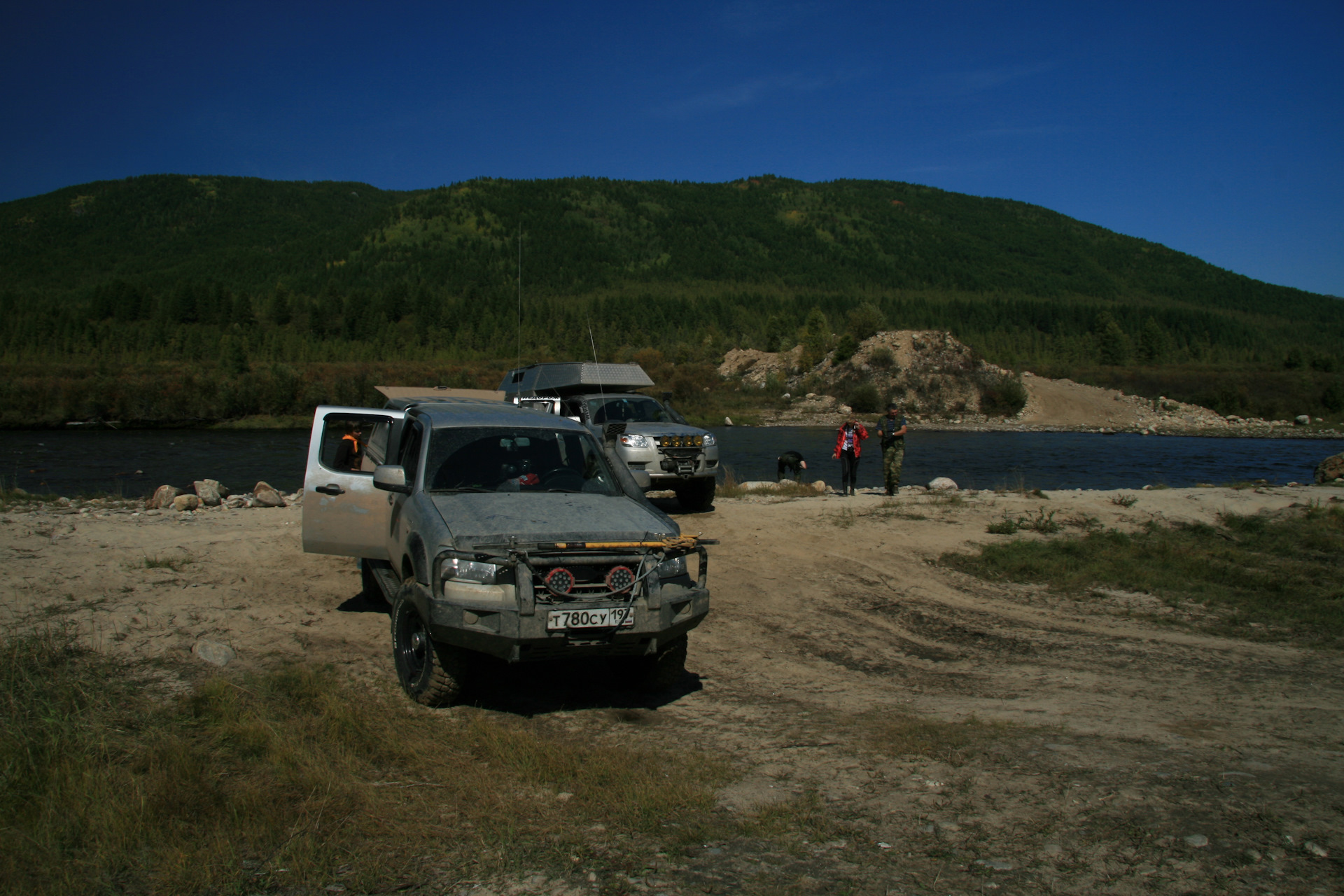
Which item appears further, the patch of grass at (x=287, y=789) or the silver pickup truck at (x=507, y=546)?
the silver pickup truck at (x=507, y=546)

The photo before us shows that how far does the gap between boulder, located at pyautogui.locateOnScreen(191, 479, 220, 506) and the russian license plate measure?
1468cm

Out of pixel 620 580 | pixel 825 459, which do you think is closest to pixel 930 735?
pixel 620 580

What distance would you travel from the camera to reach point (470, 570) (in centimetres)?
514

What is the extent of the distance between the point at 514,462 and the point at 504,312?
122 m

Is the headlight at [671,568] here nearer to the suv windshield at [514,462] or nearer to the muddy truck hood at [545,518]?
the muddy truck hood at [545,518]

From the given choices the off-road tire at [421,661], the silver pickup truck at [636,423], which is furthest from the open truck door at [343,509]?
the silver pickup truck at [636,423]

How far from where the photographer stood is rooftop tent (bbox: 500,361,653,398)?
16.3 m

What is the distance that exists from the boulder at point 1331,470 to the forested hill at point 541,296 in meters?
64.1

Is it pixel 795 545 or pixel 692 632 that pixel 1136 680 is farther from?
pixel 795 545

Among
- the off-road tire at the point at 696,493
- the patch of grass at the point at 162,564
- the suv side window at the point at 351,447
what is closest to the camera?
the suv side window at the point at 351,447

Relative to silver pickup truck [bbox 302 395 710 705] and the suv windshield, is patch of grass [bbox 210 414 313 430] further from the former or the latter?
the suv windshield

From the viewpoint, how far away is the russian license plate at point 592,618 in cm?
499

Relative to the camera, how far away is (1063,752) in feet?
16.1

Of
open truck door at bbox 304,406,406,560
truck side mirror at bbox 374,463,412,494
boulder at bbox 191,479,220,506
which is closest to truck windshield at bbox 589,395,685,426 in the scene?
open truck door at bbox 304,406,406,560
